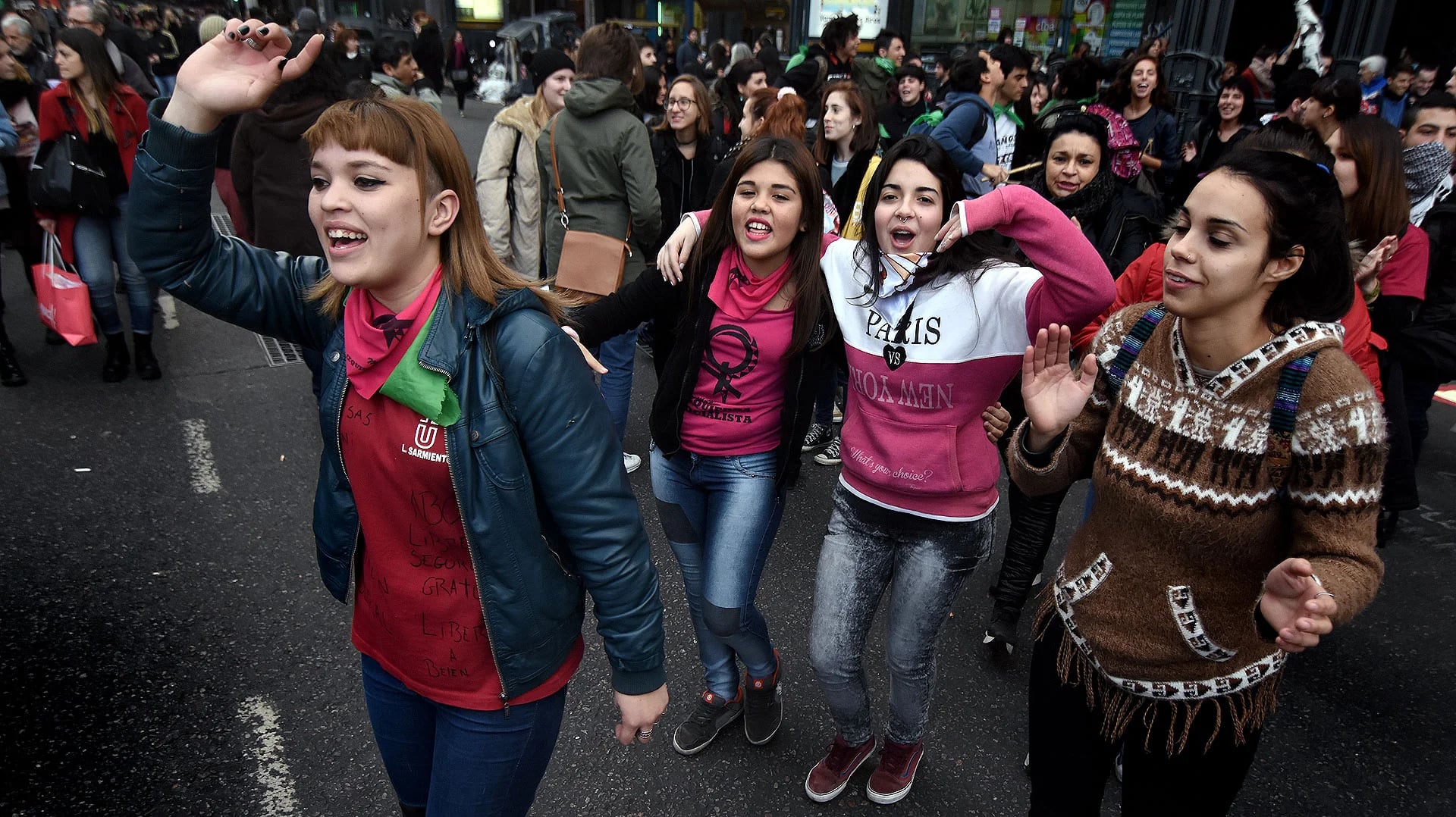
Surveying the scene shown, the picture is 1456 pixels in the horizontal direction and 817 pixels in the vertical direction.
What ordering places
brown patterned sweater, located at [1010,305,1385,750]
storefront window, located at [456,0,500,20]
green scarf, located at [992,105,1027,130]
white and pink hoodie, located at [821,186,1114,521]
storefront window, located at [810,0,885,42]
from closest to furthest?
brown patterned sweater, located at [1010,305,1385,750] → white and pink hoodie, located at [821,186,1114,521] → green scarf, located at [992,105,1027,130] → storefront window, located at [810,0,885,42] → storefront window, located at [456,0,500,20]

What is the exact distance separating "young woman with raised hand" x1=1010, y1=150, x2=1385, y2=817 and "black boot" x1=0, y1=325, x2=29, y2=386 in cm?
617

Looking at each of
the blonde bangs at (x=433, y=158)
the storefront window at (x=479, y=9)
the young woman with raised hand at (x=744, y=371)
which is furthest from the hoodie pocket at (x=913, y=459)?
the storefront window at (x=479, y=9)

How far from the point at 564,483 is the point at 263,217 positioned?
11.4 feet

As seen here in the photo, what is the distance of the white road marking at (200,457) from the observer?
4.57m

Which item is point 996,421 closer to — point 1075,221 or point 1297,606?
point 1297,606

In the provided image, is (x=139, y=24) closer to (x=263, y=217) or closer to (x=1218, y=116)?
(x=263, y=217)

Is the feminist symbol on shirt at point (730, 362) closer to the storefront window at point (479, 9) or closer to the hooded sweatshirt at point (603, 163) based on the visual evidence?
the hooded sweatshirt at point (603, 163)

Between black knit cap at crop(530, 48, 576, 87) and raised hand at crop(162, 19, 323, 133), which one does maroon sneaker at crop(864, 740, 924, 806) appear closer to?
raised hand at crop(162, 19, 323, 133)

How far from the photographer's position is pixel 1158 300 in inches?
113

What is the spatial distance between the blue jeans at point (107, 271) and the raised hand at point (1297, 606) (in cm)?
606

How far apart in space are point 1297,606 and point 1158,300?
59.2 inches

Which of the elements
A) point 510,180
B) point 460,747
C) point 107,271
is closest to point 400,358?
point 460,747

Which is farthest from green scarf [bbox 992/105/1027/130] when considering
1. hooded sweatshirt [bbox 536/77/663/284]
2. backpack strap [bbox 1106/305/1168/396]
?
backpack strap [bbox 1106/305/1168/396]

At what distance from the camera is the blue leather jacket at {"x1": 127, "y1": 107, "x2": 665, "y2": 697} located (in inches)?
66.4
